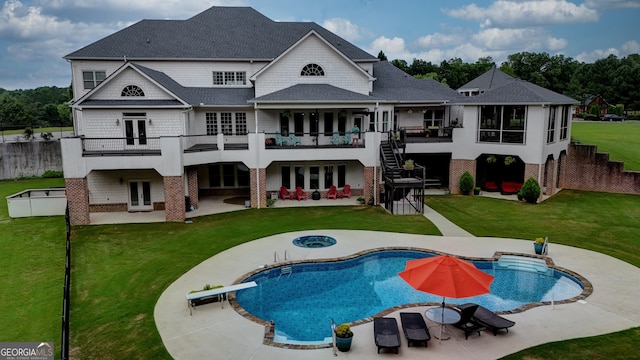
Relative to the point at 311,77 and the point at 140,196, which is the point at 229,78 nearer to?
the point at 311,77

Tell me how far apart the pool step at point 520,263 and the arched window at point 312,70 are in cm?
1754

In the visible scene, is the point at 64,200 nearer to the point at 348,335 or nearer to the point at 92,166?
the point at 92,166

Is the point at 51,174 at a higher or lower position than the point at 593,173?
lower

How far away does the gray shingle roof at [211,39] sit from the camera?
30.8 meters

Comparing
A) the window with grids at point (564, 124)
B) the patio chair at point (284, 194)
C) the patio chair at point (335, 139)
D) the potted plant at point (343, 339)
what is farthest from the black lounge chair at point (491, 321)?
the window with grids at point (564, 124)

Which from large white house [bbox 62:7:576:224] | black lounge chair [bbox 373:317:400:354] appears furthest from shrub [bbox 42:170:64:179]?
black lounge chair [bbox 373:317:400:354]

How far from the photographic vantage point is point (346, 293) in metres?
15.6

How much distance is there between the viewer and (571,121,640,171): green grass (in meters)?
34.4

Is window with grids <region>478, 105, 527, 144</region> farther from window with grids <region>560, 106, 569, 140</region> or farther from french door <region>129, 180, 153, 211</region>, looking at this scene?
french door <region>129, 180, 153, 211</region>

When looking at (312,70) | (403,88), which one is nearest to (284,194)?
(312,70)

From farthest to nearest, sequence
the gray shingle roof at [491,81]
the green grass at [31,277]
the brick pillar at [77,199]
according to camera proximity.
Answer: the gray shingle roof at [491,81] < the brick pillar at [77,199] < the green grass at [31,277]

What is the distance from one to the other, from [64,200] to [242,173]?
35.9 ft

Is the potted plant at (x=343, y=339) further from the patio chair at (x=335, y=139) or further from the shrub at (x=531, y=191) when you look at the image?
the shrub at (x=531, y=191)

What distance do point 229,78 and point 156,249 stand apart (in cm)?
1635
